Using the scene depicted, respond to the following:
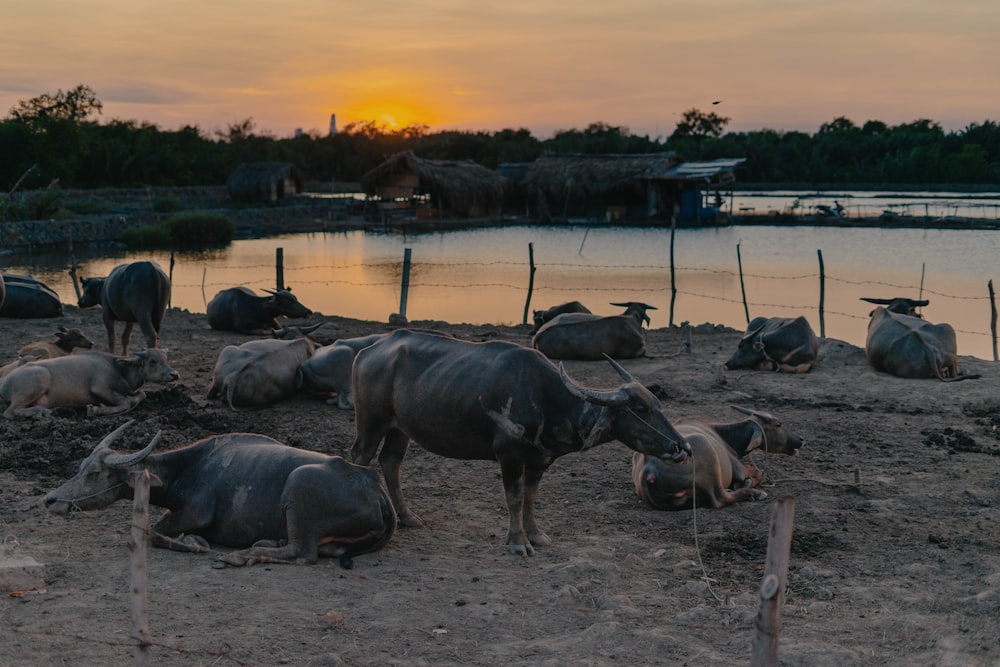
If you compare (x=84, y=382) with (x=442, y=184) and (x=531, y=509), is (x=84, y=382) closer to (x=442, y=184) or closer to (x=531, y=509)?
(x=531, y=509)

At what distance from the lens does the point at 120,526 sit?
21.8 ft

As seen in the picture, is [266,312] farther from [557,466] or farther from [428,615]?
[428,615]

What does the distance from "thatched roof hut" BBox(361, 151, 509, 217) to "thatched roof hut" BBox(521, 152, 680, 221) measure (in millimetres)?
1701

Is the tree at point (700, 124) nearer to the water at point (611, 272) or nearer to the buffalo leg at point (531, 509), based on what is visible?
the water at point (611, 272)

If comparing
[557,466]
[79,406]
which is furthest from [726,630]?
[79,406]

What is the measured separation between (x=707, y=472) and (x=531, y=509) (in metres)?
1.40

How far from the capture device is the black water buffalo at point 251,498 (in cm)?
596

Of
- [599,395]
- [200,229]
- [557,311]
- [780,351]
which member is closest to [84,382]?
[599,395]

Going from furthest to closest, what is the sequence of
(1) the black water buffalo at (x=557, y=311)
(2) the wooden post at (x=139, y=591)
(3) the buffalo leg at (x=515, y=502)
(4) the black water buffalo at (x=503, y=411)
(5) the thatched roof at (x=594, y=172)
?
(5) the thatched roof at (x=594, y=172), (1) the black water buffalo at (x=557, y=311), (3) the buffalo leg at (x=515, y=502), (4) the black water buffalo at (x=503, y=411), (2) the wooden post at (x=139, y=591)

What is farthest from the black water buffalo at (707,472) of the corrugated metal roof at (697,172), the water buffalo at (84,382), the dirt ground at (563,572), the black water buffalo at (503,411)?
the corrugated metal roof at (697,172)

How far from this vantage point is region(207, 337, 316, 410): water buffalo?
9.90 m

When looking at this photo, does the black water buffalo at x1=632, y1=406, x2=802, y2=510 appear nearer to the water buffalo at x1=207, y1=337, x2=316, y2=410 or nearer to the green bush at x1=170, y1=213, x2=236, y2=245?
the water buffalo at x1=207, y1=337, x2=316, y2=410

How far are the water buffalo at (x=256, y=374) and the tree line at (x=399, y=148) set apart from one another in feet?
129

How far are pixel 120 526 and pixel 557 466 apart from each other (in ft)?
11.6
